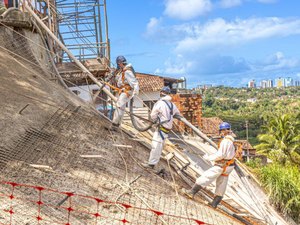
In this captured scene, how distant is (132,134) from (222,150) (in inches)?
122

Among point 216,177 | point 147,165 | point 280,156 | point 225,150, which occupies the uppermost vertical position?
point 225,150

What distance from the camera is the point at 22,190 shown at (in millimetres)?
5406

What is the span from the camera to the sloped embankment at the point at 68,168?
5293 mm

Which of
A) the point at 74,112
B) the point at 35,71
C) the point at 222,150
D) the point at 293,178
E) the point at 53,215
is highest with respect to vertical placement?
the point at 35,71

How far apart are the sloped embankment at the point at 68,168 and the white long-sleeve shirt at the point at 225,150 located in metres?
0.89

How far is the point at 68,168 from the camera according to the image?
21.2 ft

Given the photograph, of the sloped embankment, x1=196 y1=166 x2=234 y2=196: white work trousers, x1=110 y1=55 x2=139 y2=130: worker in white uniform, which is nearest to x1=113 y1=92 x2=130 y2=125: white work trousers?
x1=110 y1=55 x2=139 y2=130: worker in white uniform

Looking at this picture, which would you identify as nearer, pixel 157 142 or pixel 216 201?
pixel 216 201

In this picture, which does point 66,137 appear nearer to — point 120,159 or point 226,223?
point 120,159

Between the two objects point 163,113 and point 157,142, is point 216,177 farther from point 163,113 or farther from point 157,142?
point 163,113

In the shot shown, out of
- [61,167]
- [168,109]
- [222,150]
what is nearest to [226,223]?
[222,150]

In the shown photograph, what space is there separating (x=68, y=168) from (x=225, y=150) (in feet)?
8.11

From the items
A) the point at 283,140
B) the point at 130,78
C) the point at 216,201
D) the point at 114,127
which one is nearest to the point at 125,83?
the point at 130,78

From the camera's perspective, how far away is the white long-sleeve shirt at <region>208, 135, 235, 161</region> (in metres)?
6.46
